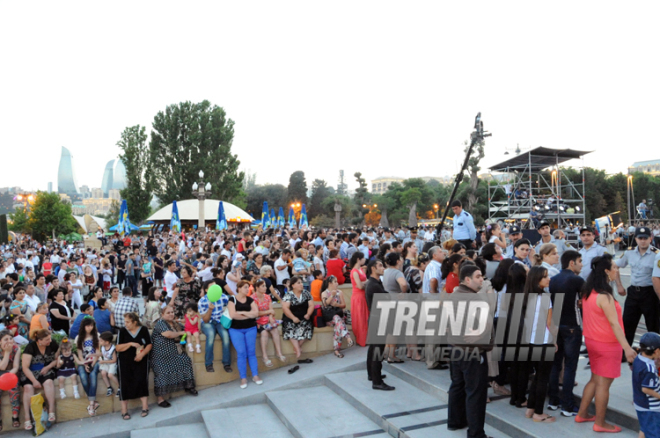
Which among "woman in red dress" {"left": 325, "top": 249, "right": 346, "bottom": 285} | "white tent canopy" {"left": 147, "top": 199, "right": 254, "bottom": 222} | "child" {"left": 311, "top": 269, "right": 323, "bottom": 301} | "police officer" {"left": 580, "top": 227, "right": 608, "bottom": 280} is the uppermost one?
"white tent canopy" {"left": 147, "top": 199, "right": 254, "bottom": 222}

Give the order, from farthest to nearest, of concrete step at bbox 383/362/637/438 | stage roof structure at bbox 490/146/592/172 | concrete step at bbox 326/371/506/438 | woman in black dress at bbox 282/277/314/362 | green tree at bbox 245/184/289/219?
green tree at bbox 245/184/289/219, stage roof structure at bbox 490/146/592/172, woman in black dress at bbox 282/277/314/362, concrete step at bbox 326/371/506/438, concrete step at bbox 383/362/637/438

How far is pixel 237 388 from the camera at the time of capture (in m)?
6.94

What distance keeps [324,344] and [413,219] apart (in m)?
23.9

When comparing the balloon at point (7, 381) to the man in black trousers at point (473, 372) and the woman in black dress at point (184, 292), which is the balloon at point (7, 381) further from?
the man in black trousers at point (473, 372)

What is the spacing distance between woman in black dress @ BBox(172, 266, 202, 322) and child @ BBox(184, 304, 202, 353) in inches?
43.2

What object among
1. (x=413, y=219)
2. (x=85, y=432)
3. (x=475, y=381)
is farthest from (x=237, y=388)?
(x=413, y=219)

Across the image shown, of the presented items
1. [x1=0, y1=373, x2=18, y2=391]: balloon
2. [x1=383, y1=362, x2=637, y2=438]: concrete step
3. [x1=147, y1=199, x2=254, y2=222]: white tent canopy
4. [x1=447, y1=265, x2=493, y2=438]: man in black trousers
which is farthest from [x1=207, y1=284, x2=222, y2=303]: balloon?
[x1=147, y1=199, x2=254, y2=222]: white tent canopy

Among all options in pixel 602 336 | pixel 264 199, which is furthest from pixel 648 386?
pixel 264 199

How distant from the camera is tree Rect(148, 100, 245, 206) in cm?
4675

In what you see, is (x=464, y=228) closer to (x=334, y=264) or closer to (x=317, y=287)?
(x=334, y=264)

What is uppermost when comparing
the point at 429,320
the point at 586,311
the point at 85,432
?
the point at 586,311

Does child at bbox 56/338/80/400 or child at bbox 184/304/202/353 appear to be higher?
child at bbox 184/304/202/353

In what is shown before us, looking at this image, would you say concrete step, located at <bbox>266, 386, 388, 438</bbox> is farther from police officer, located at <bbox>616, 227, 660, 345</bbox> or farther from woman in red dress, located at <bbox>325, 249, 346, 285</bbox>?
police officer, located at <bbox>616, 227, 660, 345</bbox>

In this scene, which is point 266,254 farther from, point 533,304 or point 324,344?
point 533,304
